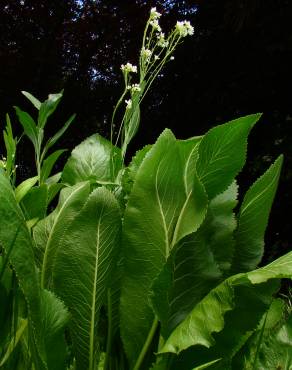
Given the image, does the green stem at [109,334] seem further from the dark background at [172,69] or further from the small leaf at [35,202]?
the dark background at [172,69]

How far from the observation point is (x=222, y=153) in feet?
2.75

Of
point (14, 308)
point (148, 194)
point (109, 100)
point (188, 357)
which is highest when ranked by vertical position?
point (148, 194)

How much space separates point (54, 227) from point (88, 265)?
0.46ft

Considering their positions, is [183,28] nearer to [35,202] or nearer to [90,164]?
[90,164]

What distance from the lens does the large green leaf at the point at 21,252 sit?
724mm

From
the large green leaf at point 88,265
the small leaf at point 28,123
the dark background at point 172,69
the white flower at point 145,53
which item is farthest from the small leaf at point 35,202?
the dark background at point 172,69

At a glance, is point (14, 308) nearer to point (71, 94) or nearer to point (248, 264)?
point (248, 264)

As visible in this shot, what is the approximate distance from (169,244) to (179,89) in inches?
189

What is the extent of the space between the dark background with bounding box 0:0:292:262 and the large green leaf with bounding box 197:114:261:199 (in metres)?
3.15

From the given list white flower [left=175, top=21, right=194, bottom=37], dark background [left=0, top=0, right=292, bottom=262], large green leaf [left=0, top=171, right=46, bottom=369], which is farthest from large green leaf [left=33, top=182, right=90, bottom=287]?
dark background [left=0, top=0, right=292, bottom=262]

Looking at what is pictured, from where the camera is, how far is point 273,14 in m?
4.55

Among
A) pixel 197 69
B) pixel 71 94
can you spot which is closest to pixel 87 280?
pixel 197 69

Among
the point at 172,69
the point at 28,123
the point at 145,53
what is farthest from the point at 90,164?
the point at 172,69

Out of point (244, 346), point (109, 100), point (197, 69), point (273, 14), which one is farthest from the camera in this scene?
point (109, 100)
